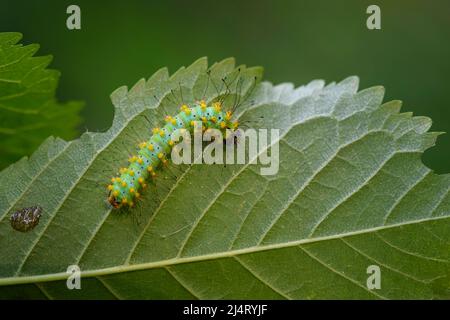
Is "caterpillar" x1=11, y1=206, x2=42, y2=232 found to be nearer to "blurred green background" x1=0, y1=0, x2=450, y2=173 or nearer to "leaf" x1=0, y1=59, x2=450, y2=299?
"leaf" x1=0, y1=59, x2=450, y2=299

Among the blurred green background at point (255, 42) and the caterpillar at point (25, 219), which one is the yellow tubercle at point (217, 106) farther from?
the blurred green background at point (255, 42)

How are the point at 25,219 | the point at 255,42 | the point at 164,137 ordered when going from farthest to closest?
1. the point at 255,42
2. the point at 164,137
3. the point at 25,219

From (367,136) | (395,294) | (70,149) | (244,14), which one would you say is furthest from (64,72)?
(395,294)

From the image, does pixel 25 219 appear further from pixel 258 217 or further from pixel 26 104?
pixel 258 217

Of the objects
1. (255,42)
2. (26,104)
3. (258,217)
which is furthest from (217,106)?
(255,42)

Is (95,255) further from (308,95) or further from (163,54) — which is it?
(163,54)

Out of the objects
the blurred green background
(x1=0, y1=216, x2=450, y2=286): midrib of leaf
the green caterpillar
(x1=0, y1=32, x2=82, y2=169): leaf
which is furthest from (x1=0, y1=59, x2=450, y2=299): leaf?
the blurred green background
